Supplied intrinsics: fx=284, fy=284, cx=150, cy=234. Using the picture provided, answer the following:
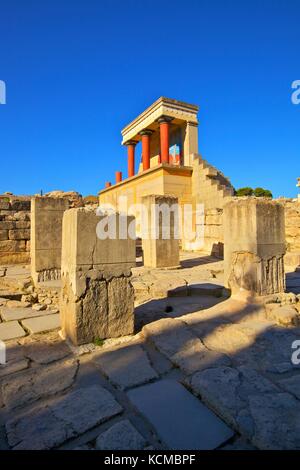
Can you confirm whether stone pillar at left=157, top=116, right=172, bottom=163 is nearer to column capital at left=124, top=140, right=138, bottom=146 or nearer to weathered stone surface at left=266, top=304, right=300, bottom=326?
column capital at left=124, top=140, right=138, bottom=146

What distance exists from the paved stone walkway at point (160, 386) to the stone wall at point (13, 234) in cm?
528

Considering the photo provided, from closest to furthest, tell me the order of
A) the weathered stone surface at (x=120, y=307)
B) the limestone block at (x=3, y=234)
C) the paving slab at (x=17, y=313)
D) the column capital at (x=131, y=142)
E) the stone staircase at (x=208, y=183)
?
1. the weathered stone surface at (x=120, y=307)
2. the paving slab at (x=17, y=313)
3. the limestone block at (x=3, y=234)
4. the stone staircase at (x=208, y=183)
5. the column capital at (x=131, y=142)

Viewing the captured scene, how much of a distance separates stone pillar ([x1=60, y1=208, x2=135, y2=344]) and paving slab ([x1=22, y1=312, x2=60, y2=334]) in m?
0.46

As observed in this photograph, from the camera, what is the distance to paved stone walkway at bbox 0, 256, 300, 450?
1.74m

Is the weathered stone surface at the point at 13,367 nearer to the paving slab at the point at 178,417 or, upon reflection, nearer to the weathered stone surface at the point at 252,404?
the paving slab at the point at 178,417

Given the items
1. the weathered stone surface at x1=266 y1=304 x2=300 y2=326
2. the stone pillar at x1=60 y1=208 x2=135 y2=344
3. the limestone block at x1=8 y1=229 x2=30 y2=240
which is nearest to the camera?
the stone pillar at x1=60 y1=208 x2=135 y2=344

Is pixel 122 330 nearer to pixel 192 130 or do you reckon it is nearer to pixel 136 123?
pixel 192 130

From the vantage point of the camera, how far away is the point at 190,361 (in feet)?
8.61

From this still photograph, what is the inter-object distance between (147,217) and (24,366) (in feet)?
20.1

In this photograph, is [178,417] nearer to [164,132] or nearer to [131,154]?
[164,132]

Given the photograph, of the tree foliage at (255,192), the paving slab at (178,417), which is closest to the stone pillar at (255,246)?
the paving slab at (178,417)

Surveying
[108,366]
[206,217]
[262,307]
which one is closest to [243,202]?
[262,307]

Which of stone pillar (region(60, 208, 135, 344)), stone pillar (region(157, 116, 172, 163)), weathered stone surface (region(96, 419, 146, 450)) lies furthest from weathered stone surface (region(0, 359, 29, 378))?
stone pillar (region(157, 116, 172, 163))

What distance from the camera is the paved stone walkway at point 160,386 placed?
5.71ft
